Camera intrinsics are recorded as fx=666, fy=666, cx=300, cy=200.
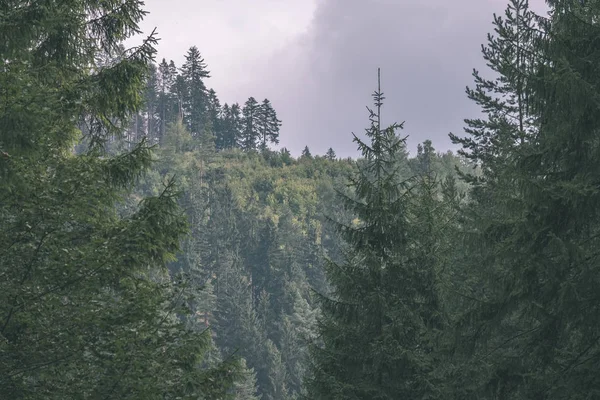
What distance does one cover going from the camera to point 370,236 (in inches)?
559

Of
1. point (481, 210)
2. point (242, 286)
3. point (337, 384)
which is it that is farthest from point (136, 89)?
point (242, 286)

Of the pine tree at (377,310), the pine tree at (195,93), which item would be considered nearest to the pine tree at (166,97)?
the pine tree at (195,93)

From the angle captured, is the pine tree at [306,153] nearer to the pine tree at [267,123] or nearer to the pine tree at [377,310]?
the pine tree at [267,123]

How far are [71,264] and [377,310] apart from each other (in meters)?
7.48

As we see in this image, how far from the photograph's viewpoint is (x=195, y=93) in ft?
430

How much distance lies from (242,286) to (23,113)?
83.4m

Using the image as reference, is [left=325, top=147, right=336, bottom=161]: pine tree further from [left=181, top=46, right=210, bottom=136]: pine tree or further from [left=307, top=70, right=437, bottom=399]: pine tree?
[left=307, top=70, right=437, bottom=399]: pine tree

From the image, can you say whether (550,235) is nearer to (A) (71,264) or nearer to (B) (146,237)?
(B) (146,237)

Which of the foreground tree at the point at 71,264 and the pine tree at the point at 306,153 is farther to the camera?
the pine tree at the point at 306,153

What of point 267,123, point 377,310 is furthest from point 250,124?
point 377,310

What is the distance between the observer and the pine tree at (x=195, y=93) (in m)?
128

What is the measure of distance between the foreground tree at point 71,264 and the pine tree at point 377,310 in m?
5.48

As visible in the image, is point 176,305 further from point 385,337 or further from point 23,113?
point 385,337

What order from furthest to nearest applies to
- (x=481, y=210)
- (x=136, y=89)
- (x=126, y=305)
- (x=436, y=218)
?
(x=481, y=210)
(x=436, y=218)
(x=136, y=89)
(x=126, y=305)
